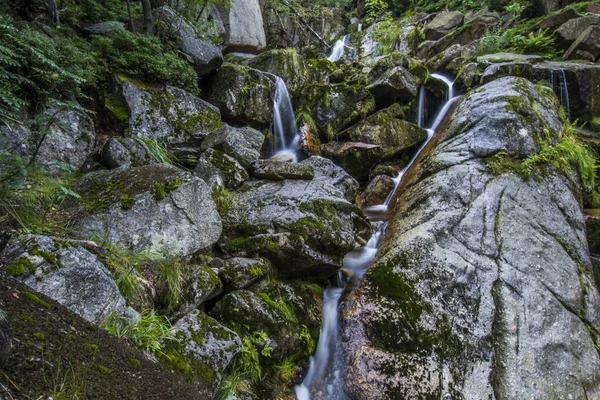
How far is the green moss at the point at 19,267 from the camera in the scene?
2.40 metres

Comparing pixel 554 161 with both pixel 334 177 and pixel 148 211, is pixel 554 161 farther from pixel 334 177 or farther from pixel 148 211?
pixel 148 211

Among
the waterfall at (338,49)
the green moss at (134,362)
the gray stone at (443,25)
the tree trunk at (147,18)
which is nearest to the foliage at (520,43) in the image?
the gray stone at (443,25)

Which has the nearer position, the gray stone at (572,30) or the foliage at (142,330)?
the foliage at (142,330)

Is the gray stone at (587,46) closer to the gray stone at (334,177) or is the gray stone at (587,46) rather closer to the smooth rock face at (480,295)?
the smooth rock face at (480,295)

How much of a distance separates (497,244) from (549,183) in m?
1.98

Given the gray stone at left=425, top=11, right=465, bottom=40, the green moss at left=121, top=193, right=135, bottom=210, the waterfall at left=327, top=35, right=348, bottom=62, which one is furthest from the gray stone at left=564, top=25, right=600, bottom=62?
the green moss at left=121, top=193, right=135, bottom=210

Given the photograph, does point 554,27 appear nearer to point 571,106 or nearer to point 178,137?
point 571,106

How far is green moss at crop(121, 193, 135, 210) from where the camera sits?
3969 mm

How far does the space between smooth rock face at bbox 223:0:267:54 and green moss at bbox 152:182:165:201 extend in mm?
8468

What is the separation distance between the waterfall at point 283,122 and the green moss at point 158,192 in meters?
4.40

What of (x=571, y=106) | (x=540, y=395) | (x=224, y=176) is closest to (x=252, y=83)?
(x=224, y=176)

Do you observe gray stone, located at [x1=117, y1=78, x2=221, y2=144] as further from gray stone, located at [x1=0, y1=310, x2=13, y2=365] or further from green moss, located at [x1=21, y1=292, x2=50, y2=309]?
gray stone, located at [x1=0, y1=310, x2=13, y2=365]

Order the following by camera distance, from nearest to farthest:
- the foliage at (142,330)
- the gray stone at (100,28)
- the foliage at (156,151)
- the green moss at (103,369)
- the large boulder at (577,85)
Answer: the green moss at (103,369) < the foliage at (142,330) < the foliage at (156,151) < the gray stone at (100,28) < the large boulder at (577,85)

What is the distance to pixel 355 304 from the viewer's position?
4.77m
